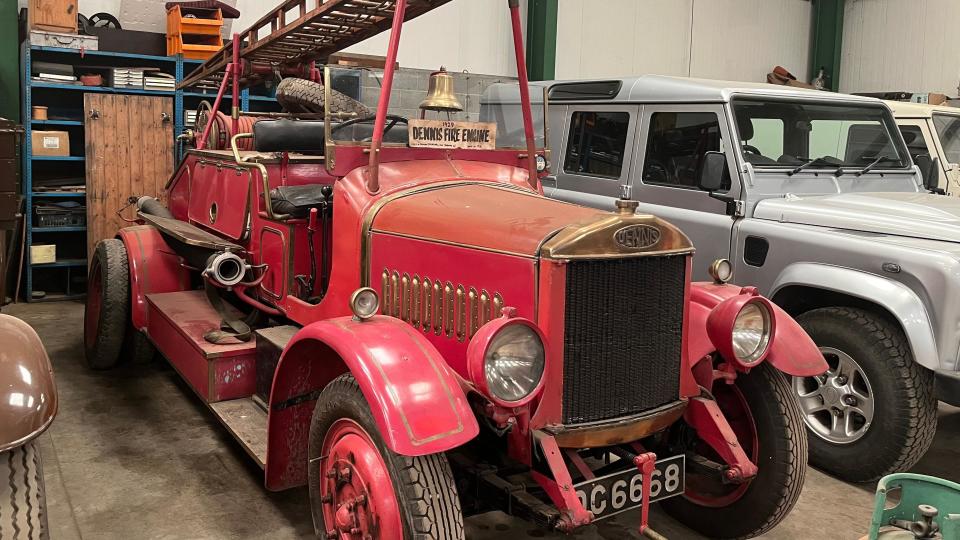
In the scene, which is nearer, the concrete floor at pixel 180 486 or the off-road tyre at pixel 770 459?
the off-road tyre at pixel 770 459

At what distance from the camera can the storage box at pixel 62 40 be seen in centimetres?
729

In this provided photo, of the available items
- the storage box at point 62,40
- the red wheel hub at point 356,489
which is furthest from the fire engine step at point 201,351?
the storage box at point 62,40

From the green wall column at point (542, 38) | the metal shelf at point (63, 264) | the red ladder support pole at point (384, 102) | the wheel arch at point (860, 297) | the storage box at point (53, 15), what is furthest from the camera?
the green wall column at point (542, 38)

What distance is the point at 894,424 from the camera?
380 cm

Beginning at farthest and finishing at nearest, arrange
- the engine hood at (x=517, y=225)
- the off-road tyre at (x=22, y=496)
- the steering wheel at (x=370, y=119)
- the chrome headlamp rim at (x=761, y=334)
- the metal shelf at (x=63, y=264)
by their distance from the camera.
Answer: the metal shelf at (x=63, y=264), the steering wheel at (x=370, y=119), the chrome headlamp rim at (x=761, y=334), the engine hood at (x=517, y=225), the off-road tyre at (x=22, y=496)

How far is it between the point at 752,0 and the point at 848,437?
34.9 feet

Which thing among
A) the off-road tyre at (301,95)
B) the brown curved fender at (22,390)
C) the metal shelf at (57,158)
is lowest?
the brown curved fender at (22,390)

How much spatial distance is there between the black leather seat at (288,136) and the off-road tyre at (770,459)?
2.79m

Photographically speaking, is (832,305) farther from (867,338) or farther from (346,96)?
(346,96)

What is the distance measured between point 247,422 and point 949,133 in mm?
6829

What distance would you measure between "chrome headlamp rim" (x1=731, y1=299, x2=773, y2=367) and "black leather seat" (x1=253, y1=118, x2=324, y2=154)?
8.90ft

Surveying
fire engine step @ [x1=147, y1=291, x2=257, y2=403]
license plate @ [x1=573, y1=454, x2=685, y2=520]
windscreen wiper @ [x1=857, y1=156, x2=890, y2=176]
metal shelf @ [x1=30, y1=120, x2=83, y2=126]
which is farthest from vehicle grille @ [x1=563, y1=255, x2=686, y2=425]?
metal shelf @ [x1=30, y1=120, x2=83, y2=126]


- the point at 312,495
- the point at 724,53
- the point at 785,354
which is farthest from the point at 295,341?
the point at 724,53

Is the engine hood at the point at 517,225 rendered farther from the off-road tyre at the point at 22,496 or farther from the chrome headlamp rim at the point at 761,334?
the off-road tyre at the point at 22,496
